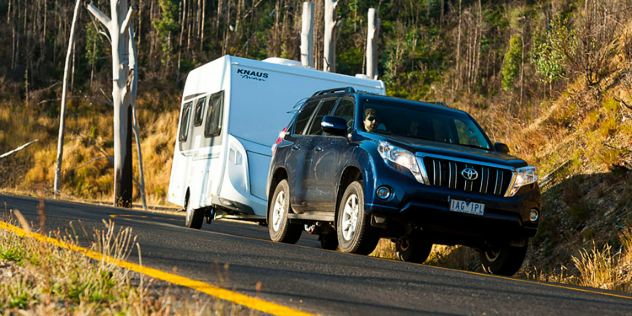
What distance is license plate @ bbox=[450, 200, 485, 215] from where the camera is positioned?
8.81 meters

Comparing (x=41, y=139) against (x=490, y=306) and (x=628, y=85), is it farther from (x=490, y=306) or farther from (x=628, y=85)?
(x=490, y=306)

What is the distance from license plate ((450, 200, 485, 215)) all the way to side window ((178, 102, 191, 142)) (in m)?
8.74

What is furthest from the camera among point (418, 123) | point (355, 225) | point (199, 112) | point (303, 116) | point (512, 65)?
point (512, 65)

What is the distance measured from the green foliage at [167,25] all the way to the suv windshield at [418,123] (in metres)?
38.3

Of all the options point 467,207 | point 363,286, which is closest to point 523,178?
point 467,207

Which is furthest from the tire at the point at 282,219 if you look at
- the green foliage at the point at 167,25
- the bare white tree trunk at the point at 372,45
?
the green foliage at the point at 167,25

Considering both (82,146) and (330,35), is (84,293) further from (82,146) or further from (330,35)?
(82,146)

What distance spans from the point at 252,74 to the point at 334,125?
471 cm

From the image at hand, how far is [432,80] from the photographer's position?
49.2 m

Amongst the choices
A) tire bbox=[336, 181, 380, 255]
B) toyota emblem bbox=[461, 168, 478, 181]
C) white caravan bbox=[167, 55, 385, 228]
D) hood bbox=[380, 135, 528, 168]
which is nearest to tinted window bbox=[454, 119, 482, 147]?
hood bbox=[380, 135, 528, 168]

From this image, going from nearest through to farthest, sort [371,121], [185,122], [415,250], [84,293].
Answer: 1. [84,293]
2. [371,121]
3. [415,250]
4. [185,122]

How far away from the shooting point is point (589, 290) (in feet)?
24.9

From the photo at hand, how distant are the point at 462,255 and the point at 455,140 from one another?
2.73 m

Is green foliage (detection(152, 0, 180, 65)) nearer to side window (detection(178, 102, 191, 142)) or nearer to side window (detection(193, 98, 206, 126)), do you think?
side window (detection(178, 102, 191, 142))
